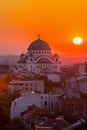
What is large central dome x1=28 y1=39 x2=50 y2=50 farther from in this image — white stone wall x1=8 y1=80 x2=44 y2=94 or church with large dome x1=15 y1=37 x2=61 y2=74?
white stone wall x1=8 y1=80 x2=44 y2=94

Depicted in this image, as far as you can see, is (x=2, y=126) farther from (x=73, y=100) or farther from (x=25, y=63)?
(x=25, y=63)

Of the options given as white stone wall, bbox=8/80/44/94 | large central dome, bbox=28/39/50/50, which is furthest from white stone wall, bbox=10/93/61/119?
large central dome, bbox=28/39/50/50

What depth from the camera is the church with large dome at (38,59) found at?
41125 millimetres

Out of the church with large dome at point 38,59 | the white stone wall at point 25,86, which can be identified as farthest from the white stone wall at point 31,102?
the church with large dome at point 38,59

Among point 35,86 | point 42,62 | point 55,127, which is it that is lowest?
point 55,127

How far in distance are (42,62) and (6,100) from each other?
18.7 m

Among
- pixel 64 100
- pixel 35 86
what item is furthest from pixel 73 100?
pixel 35 86

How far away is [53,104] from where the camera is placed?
2212cm

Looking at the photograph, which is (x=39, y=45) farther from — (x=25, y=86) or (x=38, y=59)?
(x=25, y=86)

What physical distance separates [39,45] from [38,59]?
1289 millimetres

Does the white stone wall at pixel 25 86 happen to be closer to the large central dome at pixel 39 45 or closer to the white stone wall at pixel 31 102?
the white stone wall at pixel 31 102

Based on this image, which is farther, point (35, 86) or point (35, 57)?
point (35, 57)

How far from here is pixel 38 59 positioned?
139ft

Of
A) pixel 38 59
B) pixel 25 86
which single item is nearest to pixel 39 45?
pixel 38 59
